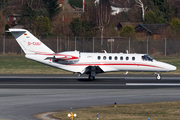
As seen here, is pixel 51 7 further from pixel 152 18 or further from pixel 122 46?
pixel 122 46

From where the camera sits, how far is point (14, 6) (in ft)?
317

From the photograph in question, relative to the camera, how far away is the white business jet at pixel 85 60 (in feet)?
86.1

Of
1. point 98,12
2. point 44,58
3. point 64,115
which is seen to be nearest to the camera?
point 64,115

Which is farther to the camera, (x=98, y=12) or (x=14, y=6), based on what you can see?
(x=14, y=6)

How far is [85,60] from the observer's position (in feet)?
86.7

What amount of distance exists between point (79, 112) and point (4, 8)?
76.8 metres

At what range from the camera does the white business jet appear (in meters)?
26.2

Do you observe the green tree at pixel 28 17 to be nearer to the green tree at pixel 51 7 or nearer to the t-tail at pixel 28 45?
the green tree at pixel 51 7

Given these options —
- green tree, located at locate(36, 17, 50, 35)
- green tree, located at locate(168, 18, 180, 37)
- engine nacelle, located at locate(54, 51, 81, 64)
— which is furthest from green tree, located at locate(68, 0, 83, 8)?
engine nacelle, located at locate(54, 51, 81, 64)

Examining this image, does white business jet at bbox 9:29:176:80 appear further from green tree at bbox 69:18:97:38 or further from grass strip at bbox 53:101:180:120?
green tree at bbox 69:18:97:38

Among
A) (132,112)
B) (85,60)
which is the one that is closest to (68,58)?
(85,60)

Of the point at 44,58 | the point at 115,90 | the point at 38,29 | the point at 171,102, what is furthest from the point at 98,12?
the point at 171,102

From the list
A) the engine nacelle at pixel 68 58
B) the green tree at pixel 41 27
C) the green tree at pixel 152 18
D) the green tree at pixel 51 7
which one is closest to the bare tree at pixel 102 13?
the green tree at pixel 41 27

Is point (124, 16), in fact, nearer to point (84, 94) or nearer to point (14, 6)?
point (14, 6)
